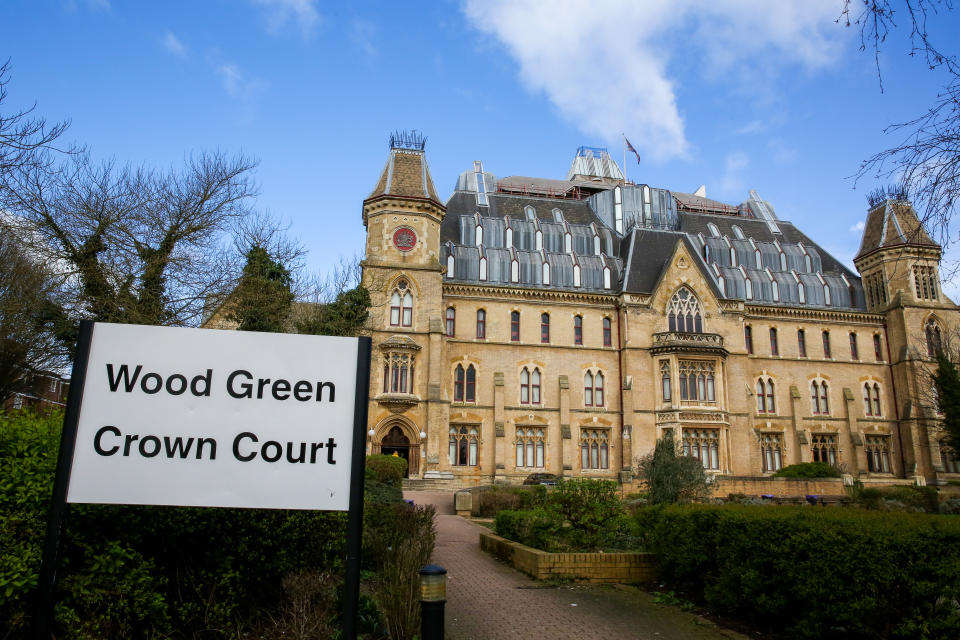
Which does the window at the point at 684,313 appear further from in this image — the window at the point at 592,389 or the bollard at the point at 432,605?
the bollard at the point at 432,605

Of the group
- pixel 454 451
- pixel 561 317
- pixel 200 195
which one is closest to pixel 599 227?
pixel 561 317

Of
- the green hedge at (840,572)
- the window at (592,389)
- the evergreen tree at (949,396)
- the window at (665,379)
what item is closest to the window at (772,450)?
the window at (665,379)

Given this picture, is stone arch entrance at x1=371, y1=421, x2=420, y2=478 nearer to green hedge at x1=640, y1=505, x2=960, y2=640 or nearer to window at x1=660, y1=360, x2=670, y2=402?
window at x1=660, y1=360, x2=670, y2=402

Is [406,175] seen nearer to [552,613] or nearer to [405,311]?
[405,311]

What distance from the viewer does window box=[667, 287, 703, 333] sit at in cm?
4100

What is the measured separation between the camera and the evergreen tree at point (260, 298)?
18672mm

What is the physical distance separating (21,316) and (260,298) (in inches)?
297

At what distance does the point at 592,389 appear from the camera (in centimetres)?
4050

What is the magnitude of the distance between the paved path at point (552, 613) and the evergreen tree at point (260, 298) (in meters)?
9.50

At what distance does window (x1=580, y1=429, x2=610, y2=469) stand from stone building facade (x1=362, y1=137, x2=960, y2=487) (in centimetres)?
8

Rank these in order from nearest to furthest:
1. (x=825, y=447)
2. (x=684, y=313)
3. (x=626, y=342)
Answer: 1. (x=626, y=342)
2. (x=684, y=313)
3. (x=825, y=447)

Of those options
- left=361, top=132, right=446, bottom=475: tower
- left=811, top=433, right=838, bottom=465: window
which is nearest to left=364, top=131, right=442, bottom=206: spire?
left=361, top=132, right=446, bottom=475: tower

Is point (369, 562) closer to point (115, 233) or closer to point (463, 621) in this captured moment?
point (463, 621)

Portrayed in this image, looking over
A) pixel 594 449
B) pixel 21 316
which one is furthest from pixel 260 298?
pixel 594 449
